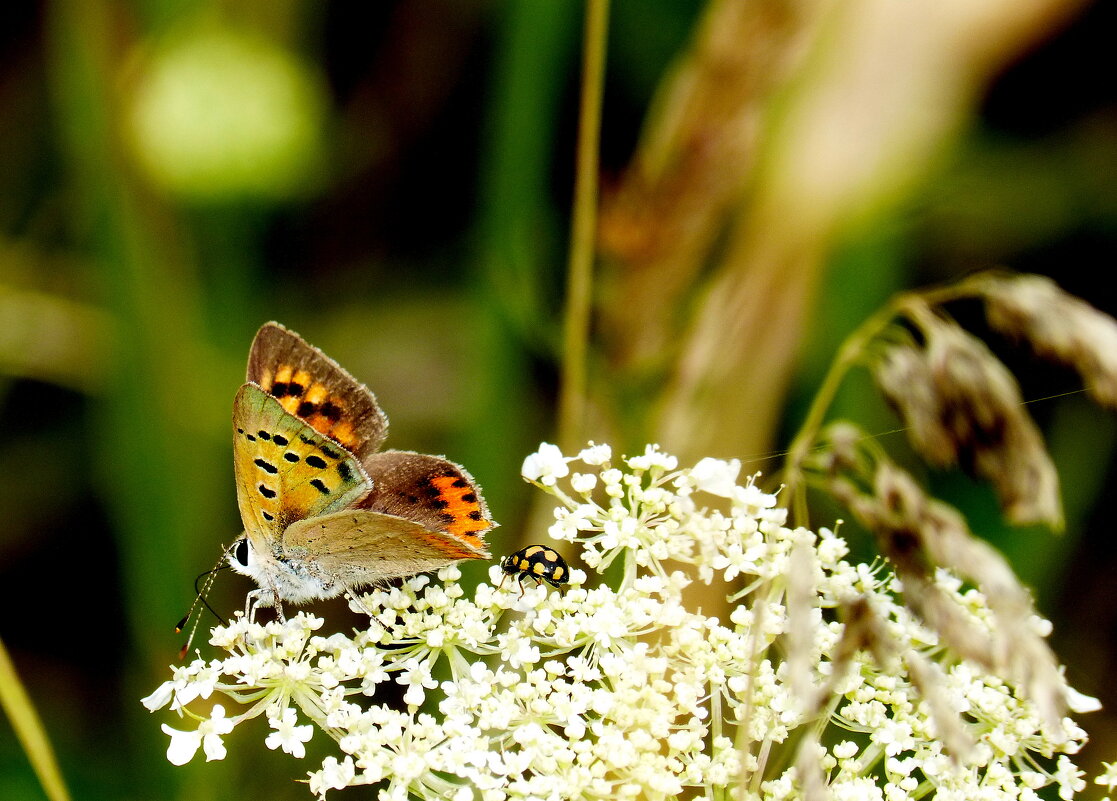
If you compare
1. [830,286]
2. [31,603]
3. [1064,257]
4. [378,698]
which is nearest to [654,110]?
[830,286]

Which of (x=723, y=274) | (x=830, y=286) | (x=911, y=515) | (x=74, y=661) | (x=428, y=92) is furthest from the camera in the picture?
(x=428, y=92)

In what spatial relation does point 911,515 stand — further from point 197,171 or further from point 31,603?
point 31,603

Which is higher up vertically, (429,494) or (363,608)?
(429,494)

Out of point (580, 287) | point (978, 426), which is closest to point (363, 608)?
point (580, 287)

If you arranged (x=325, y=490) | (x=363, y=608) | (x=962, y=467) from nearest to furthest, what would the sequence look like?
(x=962, y=467) → (x=363, y=608) → (x=325, y=490)

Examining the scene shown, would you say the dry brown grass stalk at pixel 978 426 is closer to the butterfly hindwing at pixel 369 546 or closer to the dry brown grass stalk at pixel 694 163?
the butterfly hindwing at pixel 369 546

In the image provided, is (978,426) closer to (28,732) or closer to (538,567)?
(538,567)

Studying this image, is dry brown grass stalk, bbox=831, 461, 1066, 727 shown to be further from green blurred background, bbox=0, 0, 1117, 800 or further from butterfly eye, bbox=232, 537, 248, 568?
butterfly eye, bbox=232, 537, 248, 568
